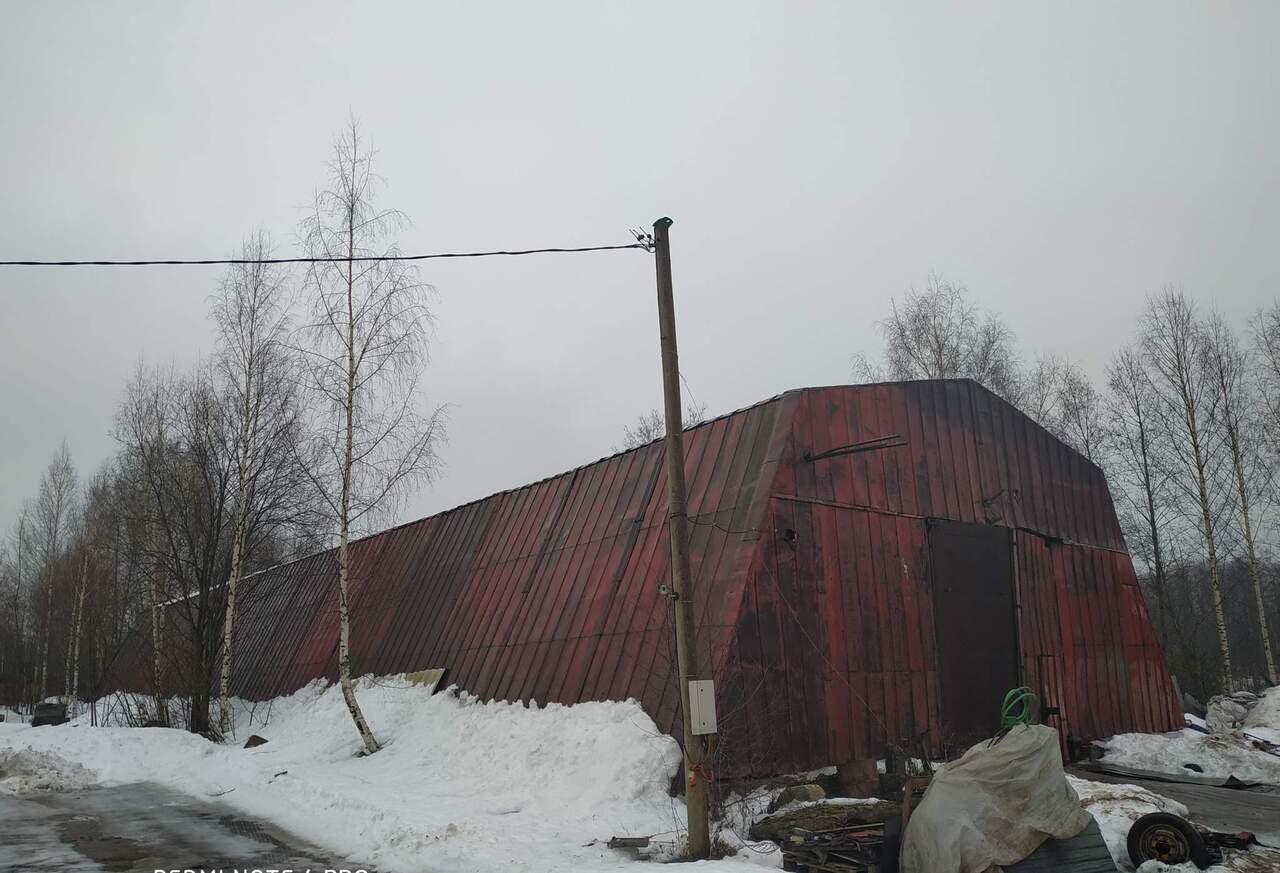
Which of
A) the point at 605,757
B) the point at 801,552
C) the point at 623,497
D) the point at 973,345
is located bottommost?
the point at 605,757

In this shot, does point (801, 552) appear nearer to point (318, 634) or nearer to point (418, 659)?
point (418, 659)

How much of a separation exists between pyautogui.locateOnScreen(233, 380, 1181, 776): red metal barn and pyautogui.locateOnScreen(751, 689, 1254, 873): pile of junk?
3.13 meters

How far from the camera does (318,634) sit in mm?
23625

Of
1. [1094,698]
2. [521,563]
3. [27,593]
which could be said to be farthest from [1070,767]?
[27,593]

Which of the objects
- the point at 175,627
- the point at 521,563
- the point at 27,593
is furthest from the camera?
the point at 27,593

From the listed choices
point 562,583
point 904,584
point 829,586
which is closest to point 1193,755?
point 904,584

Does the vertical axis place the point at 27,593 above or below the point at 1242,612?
above

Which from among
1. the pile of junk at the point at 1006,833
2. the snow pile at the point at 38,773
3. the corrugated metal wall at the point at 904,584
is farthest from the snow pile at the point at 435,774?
the corrugated metal wall at the point at 904,584

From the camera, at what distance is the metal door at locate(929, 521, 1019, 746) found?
14.3m

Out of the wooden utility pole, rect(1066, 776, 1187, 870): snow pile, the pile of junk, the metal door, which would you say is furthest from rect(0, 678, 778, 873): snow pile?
the metal door

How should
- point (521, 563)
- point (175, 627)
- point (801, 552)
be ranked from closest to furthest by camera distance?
point (801, 552) → point (521, 563) → point (175, 627)

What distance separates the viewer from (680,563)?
9.34 metres

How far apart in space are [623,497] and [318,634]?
465 inches

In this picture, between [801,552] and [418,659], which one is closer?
[801,552]
